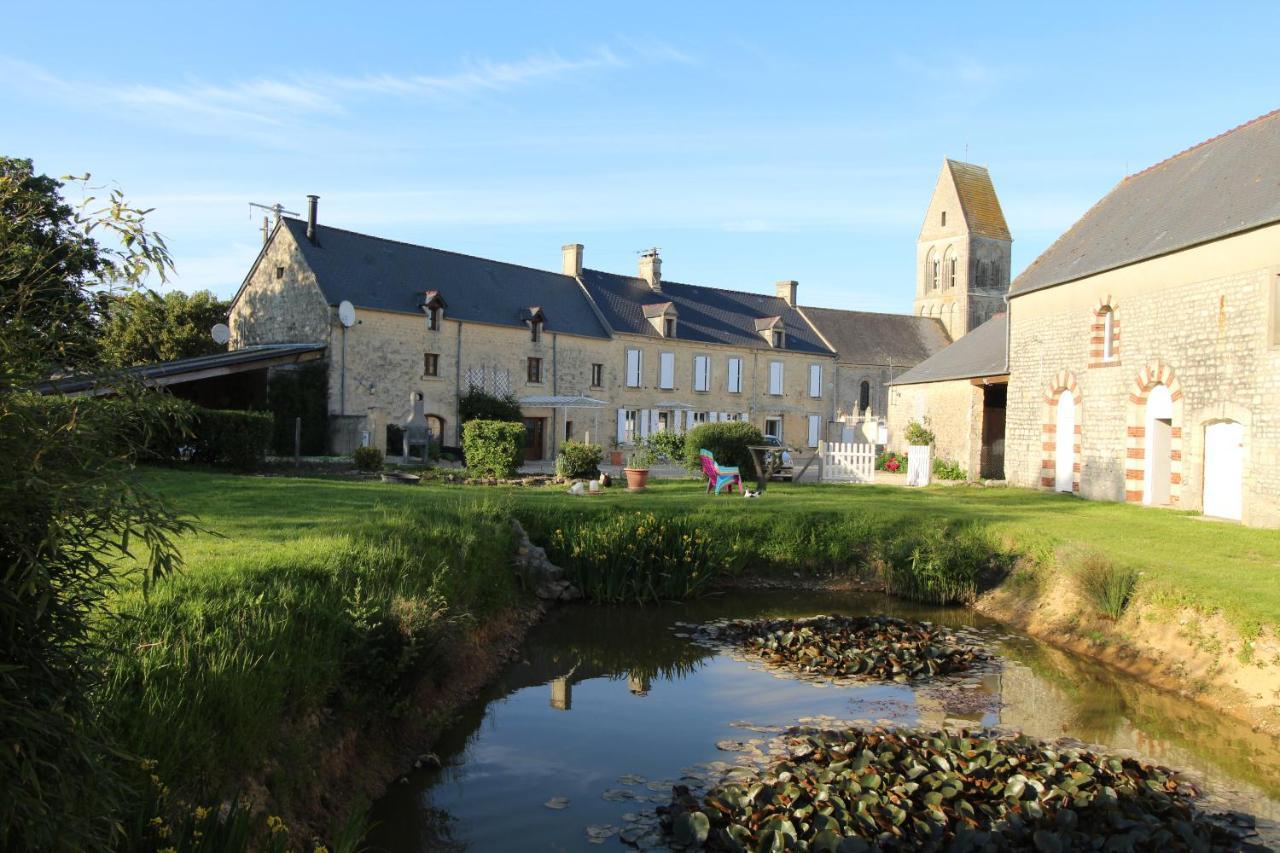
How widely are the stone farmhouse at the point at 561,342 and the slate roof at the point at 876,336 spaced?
0.28ft

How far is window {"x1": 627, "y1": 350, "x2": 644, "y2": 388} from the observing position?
111 feet

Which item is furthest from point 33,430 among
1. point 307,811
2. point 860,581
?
point 860,581

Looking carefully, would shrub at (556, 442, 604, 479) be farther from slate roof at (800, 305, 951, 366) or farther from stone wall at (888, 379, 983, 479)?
slate roof at (800, 305, 951, 366)

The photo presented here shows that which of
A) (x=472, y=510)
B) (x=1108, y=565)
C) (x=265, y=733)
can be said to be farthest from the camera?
(x=472, y=510)

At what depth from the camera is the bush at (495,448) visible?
19297 mm

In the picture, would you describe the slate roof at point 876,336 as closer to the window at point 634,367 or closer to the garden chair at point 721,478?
the window at point 634,367

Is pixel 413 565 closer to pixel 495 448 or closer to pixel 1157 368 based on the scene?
pixel 495 448

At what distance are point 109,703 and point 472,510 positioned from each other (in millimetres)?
6977

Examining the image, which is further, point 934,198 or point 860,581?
point 934,198

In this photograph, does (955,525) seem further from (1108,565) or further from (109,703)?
(109,703)

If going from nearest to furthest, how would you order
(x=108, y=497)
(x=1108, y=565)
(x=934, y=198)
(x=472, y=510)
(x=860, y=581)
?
(x=108, y=497), (x=1108, y=565), (x=472, y=510), (x=860, y=581), (x=934, y=198)

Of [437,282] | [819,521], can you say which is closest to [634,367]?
[437,282]

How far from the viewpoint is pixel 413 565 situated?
7406mm

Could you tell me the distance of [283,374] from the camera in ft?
82.6
